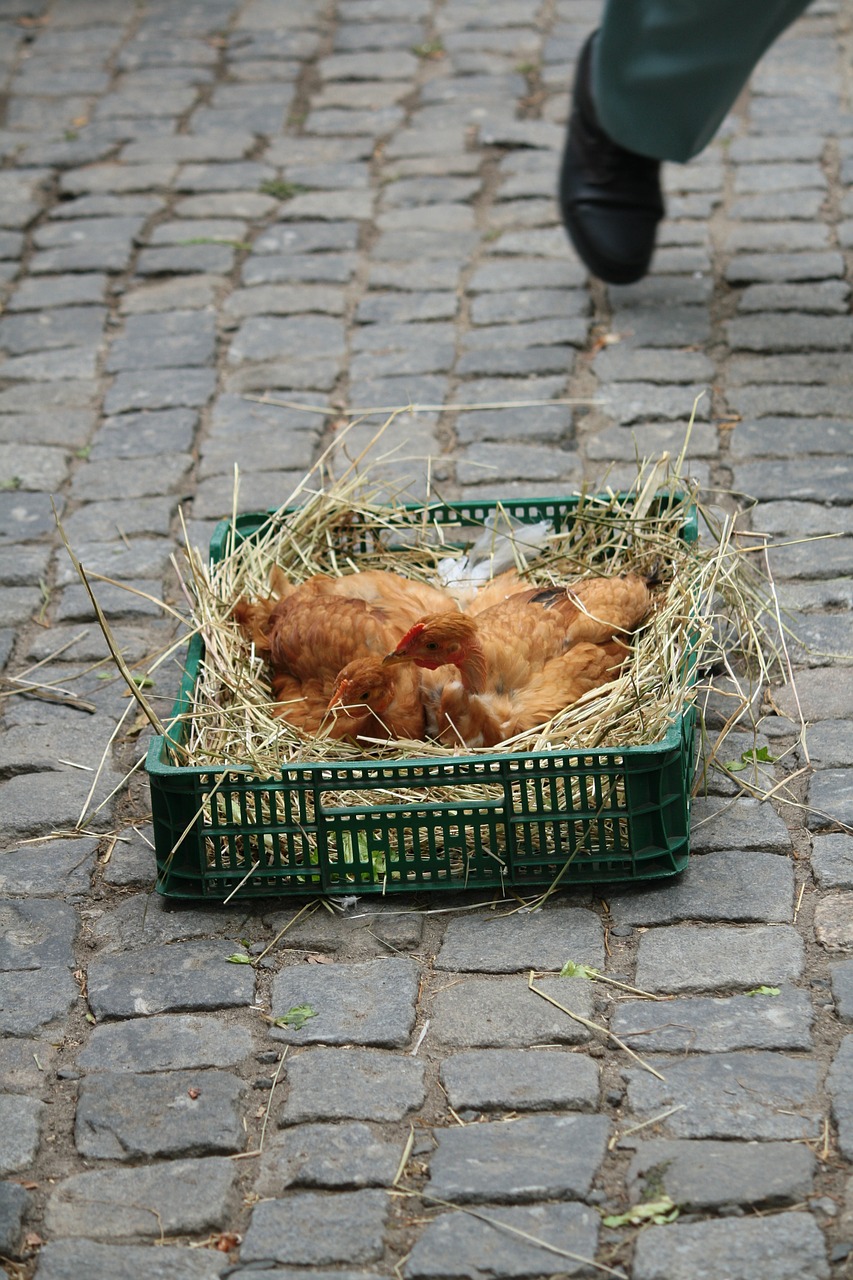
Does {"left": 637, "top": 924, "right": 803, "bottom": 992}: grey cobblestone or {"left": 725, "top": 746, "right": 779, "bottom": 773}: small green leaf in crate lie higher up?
{"left": 637, "top": 924, "right": 803, "bottom": 992}: grey cobblestone

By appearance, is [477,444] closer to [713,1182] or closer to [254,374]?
[254,374]

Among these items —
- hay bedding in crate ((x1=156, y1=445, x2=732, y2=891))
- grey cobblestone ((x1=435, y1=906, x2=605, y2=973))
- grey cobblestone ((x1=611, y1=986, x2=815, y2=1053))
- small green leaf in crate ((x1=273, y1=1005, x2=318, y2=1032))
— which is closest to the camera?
grey cobblestone ((x1=611, y1=986, x2=815, y2=1053))

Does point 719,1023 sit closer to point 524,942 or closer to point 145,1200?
point 524,942

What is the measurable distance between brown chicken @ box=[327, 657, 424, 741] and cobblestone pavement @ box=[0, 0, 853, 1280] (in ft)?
1.41

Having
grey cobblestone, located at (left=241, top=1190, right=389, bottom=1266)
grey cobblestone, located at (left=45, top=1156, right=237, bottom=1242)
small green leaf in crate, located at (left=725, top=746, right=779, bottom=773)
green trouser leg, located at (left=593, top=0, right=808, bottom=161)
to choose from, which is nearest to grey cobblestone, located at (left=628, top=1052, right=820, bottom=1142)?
grey cobblestone, located at (left=241, top=1190, right=389, bottom=1266)

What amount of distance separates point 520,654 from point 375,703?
1.16 ft

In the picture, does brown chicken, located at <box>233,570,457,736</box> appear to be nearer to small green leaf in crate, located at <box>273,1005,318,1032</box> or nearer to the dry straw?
the dry straw

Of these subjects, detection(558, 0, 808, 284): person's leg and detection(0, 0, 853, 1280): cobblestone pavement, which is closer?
detection(0, 0, 853, 1280): cobblestone pavement

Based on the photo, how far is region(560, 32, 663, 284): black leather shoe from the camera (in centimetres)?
517

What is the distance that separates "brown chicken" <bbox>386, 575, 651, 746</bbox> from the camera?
10.9ft

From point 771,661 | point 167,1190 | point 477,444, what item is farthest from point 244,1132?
point 477,444

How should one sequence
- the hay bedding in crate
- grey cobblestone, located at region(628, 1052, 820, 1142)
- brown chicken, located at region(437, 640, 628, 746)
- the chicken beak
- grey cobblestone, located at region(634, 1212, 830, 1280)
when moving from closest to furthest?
grey cobblestone, located at region(634, 1212, 830, 1280)
grey cobblestone, located at region(628, 1052, 820, 1142)
the hay bedding in crate
the chicken beak
brown chicken, located at region(437, 640, 628, 746)

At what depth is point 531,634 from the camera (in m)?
3.49

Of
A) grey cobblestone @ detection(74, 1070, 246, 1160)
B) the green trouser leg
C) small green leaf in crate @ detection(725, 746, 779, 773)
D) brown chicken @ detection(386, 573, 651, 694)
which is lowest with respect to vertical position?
small green leaf in crate @ detection(725, 746, 779, 773)
